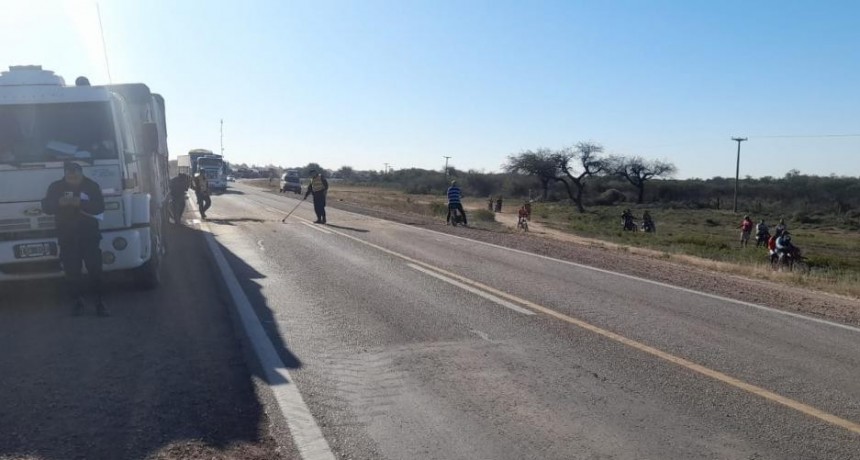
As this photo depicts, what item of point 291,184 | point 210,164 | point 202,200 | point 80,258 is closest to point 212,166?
point 210,164

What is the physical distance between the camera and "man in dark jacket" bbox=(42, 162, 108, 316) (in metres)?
8.90

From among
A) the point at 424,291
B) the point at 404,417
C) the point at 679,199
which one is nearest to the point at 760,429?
the point at 404,417

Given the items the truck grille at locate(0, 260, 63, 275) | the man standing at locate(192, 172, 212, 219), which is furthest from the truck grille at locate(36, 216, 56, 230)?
the man standing at locate(192, 172, 212, 219)

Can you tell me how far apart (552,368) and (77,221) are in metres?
5.48

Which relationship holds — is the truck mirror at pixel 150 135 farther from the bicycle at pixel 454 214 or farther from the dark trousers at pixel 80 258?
the bicycle at pixel 454 214

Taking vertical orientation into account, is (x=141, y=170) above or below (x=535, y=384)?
above

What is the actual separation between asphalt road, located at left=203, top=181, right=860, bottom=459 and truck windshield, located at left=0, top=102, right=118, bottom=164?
2736 mm

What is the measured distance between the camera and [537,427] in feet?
17.9

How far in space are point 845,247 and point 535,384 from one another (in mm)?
40968

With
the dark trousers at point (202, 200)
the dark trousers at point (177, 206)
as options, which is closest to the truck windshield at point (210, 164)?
the dark trousers at point (202, 200)

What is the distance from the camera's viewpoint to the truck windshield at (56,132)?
9.97 meters

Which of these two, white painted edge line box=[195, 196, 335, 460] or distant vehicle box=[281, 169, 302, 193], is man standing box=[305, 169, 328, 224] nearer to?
white painted edge line box=[195, 196, 335, 460]

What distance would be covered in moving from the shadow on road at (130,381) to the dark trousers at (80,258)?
1.40 feet

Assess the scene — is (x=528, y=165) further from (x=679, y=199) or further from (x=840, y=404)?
(x=840, y=404)
